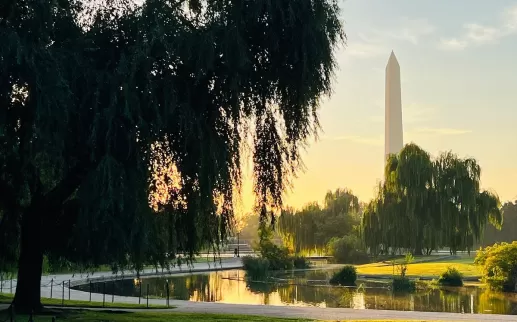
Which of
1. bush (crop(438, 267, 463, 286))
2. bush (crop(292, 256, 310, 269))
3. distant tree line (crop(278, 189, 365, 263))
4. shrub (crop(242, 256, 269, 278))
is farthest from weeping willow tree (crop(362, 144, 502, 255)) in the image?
bush (crop(292, 256, 310, 269))

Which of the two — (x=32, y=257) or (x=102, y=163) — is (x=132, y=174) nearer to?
(x=102, y=163)

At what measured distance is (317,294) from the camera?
28.7 metres

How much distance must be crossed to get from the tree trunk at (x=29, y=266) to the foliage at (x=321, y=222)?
1253 inches

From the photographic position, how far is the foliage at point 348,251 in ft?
174

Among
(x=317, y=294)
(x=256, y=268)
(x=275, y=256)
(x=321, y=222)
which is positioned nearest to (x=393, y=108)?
(x=321, y=222)

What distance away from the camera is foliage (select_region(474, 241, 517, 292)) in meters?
31.6

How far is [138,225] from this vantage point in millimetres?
11414

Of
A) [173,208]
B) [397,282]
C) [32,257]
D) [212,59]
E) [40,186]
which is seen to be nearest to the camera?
[212,59]

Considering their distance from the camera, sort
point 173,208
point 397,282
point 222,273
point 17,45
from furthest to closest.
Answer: point 222,273, point 397,282, point 173,208, point 17,45

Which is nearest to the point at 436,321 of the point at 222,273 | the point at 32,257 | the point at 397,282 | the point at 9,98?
the point at 32,257

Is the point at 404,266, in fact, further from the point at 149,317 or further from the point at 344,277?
the point at 149,317

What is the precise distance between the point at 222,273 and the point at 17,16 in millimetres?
32618

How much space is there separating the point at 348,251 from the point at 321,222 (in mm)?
6936

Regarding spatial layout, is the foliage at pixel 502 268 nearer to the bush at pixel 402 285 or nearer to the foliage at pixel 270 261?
the bush at pixel 402 285
